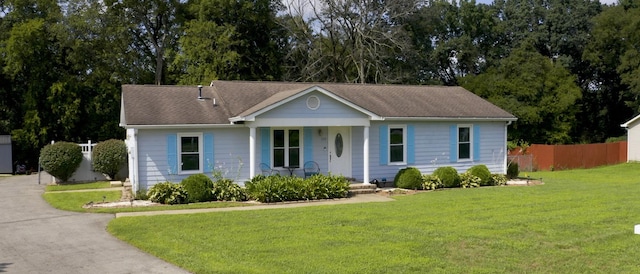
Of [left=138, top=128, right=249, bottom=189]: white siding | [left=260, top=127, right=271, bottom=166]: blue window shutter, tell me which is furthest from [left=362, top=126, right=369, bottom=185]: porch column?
[left=138, top=128, right=249, bottom=189]: white siding

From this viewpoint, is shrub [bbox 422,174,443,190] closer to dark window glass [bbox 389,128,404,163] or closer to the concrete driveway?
dark window glass [bbox 389,128,404,163]

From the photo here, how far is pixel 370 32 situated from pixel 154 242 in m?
29.1

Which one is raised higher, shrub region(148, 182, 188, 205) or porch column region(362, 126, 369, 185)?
porch column region(362, 126, 369, 185)

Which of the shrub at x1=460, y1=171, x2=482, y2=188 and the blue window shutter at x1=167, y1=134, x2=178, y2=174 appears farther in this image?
the shrub at x1=460, y1=171, x2=482, y2=188

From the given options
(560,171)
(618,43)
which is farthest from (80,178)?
(618,43)

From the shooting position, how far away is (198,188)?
17.0 metres

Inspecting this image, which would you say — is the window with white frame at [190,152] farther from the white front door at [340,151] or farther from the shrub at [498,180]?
the shrub at [498,180]

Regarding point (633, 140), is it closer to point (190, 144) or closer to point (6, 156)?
point (190, 144)

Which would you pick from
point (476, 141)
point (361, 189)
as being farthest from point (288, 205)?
point (476, 141)

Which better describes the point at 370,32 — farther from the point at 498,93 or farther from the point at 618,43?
the point at 618,43

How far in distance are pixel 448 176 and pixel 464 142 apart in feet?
8.30

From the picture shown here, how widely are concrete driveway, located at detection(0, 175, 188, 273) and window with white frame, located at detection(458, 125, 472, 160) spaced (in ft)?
43.8

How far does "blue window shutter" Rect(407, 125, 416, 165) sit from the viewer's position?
21.3m

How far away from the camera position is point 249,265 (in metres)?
8.76
